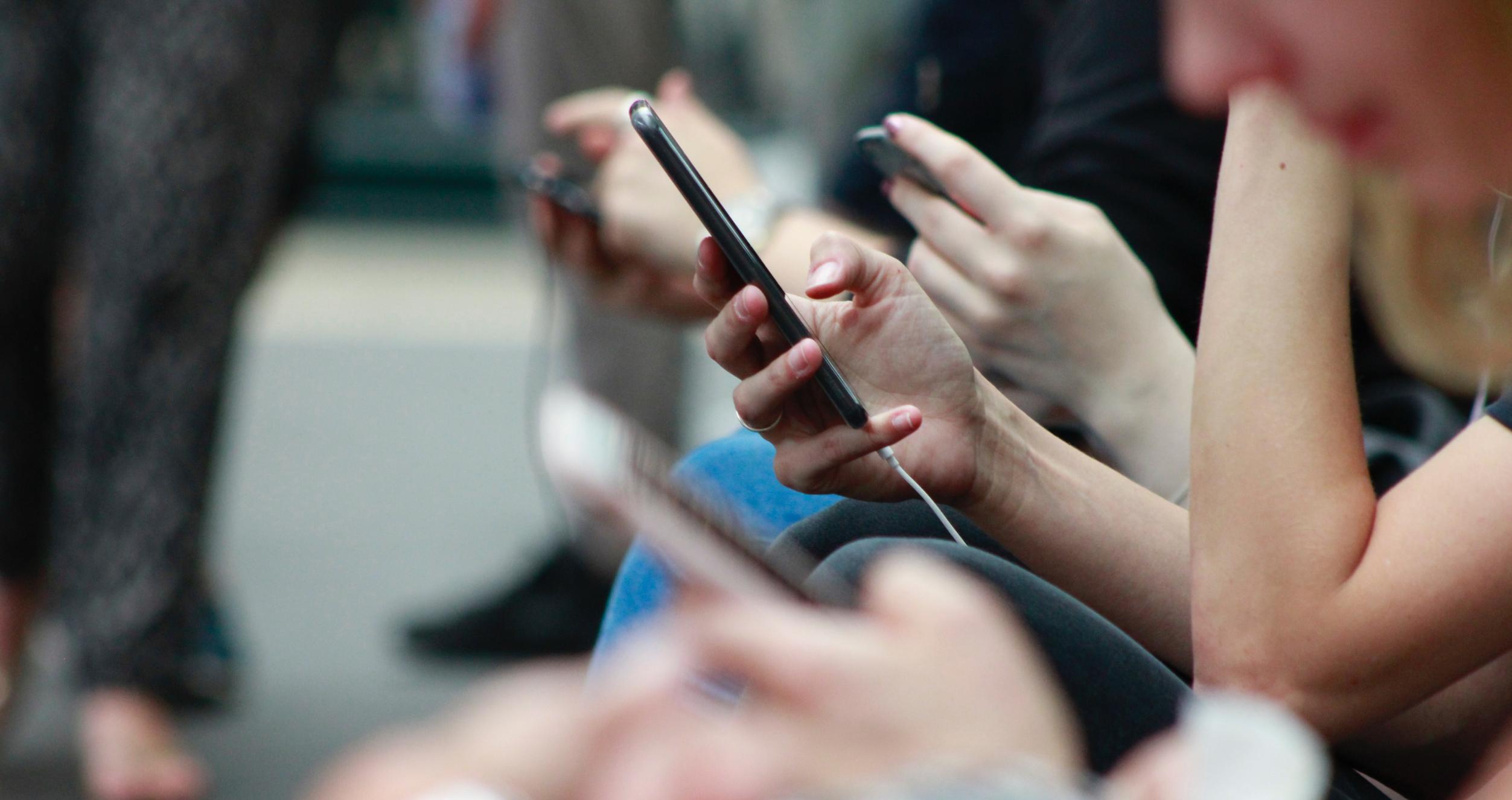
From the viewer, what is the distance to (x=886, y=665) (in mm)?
354

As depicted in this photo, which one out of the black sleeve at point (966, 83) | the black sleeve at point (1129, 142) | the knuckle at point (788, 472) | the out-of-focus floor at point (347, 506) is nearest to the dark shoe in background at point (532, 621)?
the out-of-focus floor at point (347, 506)

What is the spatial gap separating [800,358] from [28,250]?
127cm

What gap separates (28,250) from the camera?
5.34 ft

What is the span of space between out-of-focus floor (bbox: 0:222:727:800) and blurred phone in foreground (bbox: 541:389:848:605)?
1.38 m

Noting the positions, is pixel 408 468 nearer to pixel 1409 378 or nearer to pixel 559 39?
pixel 559 39

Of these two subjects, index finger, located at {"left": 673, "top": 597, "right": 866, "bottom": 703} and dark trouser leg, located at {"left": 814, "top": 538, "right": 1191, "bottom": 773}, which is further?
dark trouser leg, located at {"left": 814, "top": 538, "right": 1191, "bottom": 773}

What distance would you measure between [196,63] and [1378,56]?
1429 mm

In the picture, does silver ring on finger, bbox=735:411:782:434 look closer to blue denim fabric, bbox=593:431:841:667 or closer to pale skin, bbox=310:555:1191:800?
blue denim fabric, bbox=593:431:841:667

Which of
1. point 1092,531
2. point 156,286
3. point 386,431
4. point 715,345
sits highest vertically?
point 715,345

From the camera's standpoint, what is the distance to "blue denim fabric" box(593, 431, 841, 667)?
27.3 inches

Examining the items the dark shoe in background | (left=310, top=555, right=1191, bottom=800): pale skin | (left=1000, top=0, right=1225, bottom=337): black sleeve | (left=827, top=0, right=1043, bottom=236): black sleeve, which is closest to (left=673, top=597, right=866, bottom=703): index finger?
(left=310, top=555, right=1191, bottom=800): pale skin

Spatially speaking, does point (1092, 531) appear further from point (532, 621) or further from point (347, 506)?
point (347, 506)

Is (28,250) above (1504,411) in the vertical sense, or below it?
below

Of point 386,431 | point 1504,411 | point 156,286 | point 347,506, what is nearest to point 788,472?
point 1504,411
